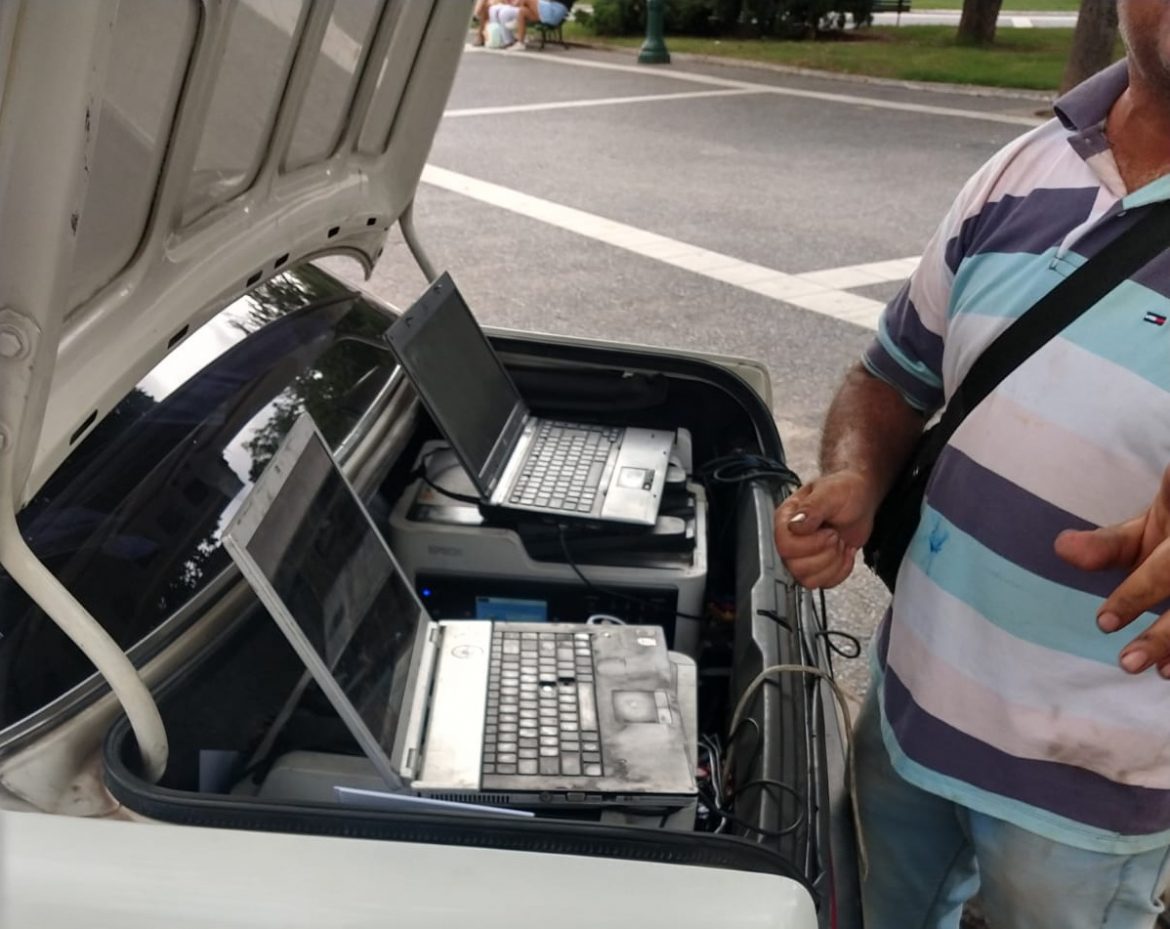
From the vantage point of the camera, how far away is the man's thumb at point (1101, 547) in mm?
1254

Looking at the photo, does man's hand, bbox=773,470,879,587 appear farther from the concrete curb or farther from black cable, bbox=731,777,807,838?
the concrete curb

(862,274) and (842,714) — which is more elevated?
(842,714)

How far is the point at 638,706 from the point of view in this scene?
1.67 m

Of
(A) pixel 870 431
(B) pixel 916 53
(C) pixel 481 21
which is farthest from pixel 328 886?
(C) pixel 481 21

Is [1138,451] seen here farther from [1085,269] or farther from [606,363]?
Answer: [606,363]

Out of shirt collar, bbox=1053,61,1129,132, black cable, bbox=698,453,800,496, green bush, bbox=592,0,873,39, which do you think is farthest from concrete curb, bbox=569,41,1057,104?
shirt collar, bbox=1053,61,1129,132

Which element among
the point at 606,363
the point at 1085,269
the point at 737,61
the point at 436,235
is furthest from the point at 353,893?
the point at 737,61

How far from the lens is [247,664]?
1.54m

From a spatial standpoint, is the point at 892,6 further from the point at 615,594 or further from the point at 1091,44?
the point at 615,594

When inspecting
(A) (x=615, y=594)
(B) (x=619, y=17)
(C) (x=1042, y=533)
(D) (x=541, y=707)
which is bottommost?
(B) (x=619, y=17)

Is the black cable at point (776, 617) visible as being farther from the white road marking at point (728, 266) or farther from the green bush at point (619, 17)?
the green bush at point (619, 17)

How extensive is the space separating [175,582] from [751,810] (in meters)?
0.83

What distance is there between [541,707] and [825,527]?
0.49 metres

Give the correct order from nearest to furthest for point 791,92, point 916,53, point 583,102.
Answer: point 583,102 → point 791,92 → point 916,53
